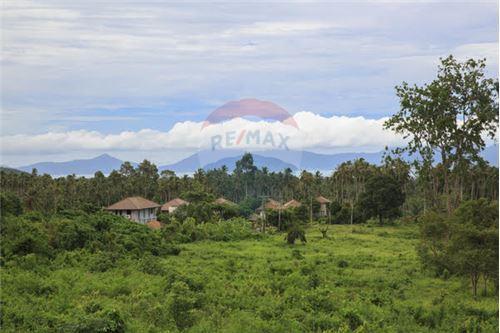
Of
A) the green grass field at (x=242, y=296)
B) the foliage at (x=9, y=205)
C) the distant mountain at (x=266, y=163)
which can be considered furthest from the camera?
the distant mountain at (x=266, y=163)

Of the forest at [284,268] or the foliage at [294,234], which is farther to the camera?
the foliage at [294,234]

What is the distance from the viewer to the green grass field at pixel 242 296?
13.1 meters

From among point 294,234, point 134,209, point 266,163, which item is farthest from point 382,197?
point 134,209

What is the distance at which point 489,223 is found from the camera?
17578 millimetres

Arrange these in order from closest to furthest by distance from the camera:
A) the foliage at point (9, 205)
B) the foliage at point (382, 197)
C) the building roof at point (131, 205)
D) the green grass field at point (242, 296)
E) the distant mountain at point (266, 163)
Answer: the green grass field at point (242, 296), the foliage at point (9, 205), the distant mountain at point (266, 163), the foliage at point (382, 197), the building roof at point (131, 205)

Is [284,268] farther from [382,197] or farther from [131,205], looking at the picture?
[131,205]

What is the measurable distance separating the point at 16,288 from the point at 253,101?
17589 millimetres

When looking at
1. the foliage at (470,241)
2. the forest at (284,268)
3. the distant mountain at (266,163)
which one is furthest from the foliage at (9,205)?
the foliage at (470,241)

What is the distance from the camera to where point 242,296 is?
53.2ft

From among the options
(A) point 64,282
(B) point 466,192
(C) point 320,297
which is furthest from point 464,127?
(B) point 466,192

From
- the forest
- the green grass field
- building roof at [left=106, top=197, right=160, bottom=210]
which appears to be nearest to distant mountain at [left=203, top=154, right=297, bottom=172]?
the forest

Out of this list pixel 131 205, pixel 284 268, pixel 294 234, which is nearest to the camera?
pixel 284 268

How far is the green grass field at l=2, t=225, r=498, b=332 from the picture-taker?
518 inches

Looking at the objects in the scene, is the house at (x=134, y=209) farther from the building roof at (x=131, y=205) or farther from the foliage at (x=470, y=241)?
the foliage at (x=470, y=241)
